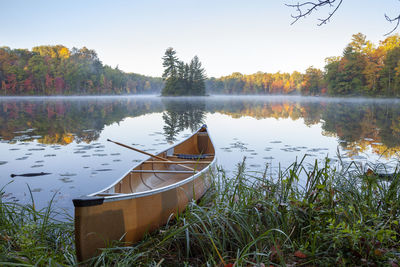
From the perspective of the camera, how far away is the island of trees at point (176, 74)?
5434 centimetres

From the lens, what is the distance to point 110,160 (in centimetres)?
709

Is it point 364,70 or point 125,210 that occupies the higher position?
point 364,70

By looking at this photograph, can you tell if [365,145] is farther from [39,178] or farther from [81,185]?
[39,178]

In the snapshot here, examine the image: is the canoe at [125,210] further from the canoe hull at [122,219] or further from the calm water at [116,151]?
the calm water at [116,151]

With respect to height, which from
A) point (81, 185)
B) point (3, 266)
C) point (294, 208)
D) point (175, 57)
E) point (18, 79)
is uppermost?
point (175, 57)

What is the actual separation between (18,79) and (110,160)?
84.4 metres

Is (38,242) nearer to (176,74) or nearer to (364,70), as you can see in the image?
(364,70)

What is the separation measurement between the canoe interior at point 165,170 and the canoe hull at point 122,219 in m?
0.29

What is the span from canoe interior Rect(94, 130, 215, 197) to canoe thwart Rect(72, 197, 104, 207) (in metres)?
0.40

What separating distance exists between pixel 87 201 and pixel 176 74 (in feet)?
223

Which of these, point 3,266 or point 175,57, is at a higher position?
point 175,57

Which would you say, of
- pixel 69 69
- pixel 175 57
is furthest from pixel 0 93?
pixel 175 57

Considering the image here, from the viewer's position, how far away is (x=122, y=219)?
2.85 meters

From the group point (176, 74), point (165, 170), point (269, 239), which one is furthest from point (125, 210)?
point (176, 74)
